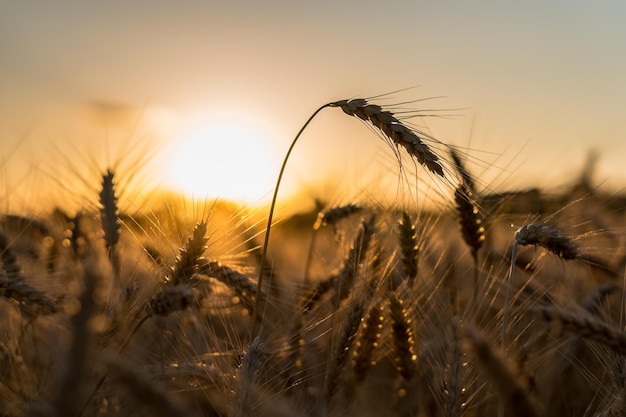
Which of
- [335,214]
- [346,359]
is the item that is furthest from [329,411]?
[335,214]

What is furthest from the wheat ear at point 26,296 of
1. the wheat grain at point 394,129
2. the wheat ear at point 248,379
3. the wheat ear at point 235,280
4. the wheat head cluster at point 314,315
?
the wheat grain at point 394,129

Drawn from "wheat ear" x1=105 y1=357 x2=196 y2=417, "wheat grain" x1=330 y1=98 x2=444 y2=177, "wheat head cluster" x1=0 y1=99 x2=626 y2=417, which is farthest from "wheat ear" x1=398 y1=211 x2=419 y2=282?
"wheat ear" x1=105 y1=357 x2=196 y2=417

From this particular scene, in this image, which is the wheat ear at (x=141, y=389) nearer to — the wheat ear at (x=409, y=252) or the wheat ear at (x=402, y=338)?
the wheat ear at (x=402, y=338)

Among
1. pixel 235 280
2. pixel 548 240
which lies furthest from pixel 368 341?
pixel 548 240

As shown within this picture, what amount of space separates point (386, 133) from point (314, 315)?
102cm

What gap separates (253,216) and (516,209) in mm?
1448

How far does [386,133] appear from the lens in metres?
2.20

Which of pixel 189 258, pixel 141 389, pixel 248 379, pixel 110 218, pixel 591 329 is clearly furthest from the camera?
pixel 110 218

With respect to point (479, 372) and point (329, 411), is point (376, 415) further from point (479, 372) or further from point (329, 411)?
point (479, 372)

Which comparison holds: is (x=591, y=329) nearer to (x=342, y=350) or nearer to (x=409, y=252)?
(x=342, y=350)

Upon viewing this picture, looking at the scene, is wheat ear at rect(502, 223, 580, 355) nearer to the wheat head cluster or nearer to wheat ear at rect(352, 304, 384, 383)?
the wheat head cluster

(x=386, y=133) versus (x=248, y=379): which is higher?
(x=386, y=133)

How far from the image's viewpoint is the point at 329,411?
250cm

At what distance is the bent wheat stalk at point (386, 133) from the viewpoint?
7.01 ft
